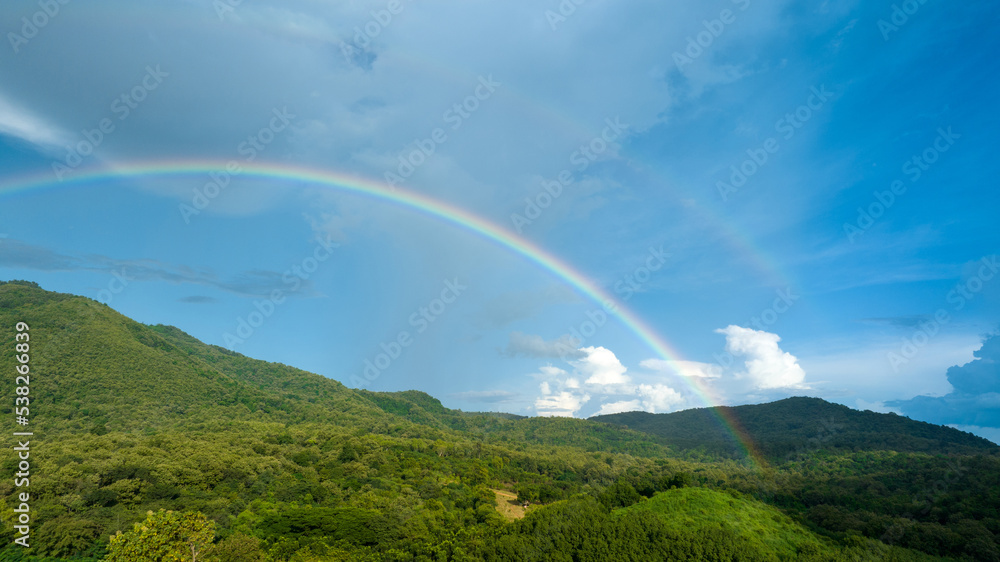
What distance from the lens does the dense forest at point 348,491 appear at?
35.6 m

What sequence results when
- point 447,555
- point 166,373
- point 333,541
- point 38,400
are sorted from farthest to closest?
point 166,373
point 38,400
point 333,541
point 447,555

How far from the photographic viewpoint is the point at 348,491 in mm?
69000

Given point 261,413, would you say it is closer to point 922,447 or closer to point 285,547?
point 285,547

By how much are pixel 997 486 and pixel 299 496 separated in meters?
100

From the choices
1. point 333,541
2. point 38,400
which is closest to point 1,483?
point 333,541

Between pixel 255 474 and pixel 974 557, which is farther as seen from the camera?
pixel 255 474

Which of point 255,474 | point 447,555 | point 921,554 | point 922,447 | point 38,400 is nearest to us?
point 921,554

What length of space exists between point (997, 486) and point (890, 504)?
14721 millimetres

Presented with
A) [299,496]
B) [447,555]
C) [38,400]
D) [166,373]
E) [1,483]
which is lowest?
[447,555]

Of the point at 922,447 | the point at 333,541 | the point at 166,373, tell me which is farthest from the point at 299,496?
the point at 922,447

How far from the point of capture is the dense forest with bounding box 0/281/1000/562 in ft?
117

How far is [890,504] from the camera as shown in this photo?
203ft

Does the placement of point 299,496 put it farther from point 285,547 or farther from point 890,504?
point 890,504

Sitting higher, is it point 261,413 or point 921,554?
point 261,413
